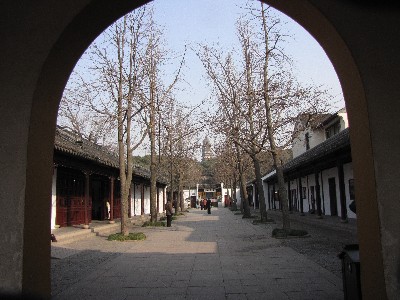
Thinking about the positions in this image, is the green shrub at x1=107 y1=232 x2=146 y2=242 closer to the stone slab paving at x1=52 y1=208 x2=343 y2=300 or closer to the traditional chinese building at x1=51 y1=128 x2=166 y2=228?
the stone slab paving at x1=52 y1=208 x2=343 y2=300

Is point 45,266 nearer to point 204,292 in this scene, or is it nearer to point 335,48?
point 204,292

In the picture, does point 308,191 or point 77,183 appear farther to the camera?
point 308,191

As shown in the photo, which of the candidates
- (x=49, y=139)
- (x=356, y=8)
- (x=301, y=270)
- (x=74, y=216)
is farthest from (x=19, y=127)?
(x=74, y=216)

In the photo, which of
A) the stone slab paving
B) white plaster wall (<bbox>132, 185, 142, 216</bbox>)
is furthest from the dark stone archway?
white plaster wall (<bbox>132, 185, 142, 216</bbox>)

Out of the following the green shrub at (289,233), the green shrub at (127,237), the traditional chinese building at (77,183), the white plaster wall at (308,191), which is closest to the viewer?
the green shrub at (289,233)

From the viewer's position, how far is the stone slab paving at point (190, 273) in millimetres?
6336

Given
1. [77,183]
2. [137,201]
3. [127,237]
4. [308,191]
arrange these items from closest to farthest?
[127,237] → [77,183] → [308,191] → [137,201]

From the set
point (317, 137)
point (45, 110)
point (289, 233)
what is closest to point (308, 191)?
point (317, 137)

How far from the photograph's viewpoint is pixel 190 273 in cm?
804

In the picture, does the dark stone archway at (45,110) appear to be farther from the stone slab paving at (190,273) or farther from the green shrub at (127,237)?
the green shrub at (127,237)

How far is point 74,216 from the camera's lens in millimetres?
20031

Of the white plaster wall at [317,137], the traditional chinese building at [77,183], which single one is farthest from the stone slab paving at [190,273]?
the white plaster wall at [317,137]

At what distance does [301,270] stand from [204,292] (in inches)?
110

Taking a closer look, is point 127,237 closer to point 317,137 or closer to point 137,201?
point 137,201
